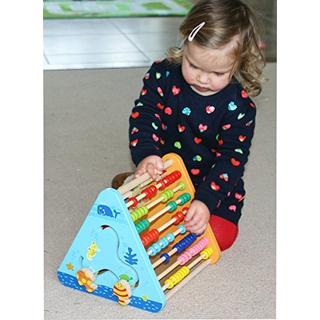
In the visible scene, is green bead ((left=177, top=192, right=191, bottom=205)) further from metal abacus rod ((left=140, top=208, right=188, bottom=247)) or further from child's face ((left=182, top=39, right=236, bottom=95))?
child's face ((left=182, top=39, right=236, bottom=95))

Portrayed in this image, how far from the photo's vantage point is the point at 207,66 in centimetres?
132

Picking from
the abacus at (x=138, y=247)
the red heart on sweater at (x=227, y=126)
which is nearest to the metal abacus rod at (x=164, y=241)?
the abacus at (x=138, y=247)

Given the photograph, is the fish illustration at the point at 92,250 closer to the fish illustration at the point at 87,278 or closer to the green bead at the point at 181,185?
the fish illustration at the point at 87,278

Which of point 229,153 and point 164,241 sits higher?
point 229,153

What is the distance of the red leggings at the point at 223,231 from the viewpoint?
1.46m

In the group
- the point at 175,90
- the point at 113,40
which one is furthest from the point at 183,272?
the point at 113,40

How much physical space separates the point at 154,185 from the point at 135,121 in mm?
165

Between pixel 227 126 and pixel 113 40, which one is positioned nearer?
pixel 227 126

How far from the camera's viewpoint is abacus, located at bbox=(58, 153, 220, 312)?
1247mm

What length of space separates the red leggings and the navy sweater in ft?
0.05

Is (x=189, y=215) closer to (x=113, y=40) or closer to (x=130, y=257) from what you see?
(x=130, y=257)

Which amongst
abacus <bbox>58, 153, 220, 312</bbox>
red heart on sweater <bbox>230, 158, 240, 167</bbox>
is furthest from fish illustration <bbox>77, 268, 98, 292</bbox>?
red heart on sweater <bbox>230, 158, 240, 167</bbox>

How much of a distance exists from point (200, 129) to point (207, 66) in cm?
19
